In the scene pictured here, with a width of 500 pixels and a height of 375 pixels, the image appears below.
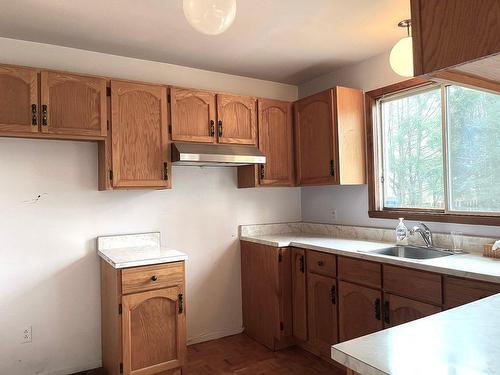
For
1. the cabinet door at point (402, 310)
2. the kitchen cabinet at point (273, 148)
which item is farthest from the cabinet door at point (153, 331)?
the cabinet door at point (402, 310)

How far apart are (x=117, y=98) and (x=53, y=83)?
16.3 inches

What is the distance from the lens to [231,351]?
3080mm

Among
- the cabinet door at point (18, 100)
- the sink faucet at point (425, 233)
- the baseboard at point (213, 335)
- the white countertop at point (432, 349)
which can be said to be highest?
the cabinet door at point (18, 100)

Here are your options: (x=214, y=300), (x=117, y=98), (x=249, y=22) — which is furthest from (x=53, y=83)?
(x=214, y=300)

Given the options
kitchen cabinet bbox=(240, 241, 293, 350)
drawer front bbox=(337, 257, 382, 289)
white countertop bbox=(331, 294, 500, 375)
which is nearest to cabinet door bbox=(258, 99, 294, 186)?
kitchen cabinet bbox=(240, 241, 293, 350)

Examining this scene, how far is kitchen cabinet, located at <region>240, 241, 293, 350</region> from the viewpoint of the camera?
301 centimetres

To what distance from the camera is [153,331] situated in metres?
2.45

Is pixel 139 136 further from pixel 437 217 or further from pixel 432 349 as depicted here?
pixel 432 349

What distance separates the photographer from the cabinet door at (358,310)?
233cm

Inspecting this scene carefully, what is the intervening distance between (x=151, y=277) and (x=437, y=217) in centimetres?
207

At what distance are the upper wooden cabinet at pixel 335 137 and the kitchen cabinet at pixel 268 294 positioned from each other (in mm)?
780

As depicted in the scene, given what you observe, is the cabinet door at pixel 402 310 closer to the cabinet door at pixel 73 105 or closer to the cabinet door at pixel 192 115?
the cabinet door at pixel 192 115

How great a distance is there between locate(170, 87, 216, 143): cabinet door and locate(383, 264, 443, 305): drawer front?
5.62ft

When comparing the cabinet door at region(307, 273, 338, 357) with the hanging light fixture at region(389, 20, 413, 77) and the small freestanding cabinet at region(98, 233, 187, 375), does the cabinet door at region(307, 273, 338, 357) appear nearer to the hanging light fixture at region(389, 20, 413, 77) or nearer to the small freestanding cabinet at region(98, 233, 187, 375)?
the small freestanding cabinet at region(98, 233, 187, 375)
